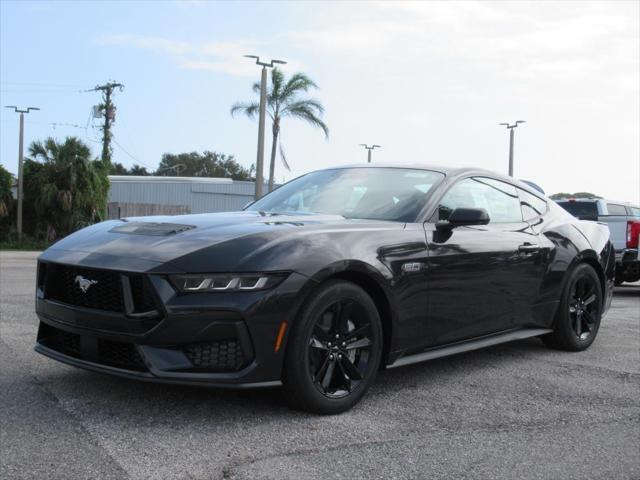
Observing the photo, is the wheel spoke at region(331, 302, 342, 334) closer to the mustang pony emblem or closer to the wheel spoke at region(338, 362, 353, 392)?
the wheel spoke at region(338, 362, 353, 392)

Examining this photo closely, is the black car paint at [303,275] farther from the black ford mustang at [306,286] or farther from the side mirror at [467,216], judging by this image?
the side mirror at [467,216]

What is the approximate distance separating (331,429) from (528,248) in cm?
244

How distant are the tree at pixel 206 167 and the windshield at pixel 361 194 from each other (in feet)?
283

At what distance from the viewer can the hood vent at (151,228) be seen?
13.3 feet

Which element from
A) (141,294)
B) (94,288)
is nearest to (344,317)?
(141,294)

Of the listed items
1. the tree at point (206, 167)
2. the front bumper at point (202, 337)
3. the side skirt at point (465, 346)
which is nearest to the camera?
the front bumper at point (202, 337)

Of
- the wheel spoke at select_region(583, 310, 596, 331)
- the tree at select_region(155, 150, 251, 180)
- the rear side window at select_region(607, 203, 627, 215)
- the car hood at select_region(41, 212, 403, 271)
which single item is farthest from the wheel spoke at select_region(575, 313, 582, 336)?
the tree at select_region(155, 150, 251, 180)

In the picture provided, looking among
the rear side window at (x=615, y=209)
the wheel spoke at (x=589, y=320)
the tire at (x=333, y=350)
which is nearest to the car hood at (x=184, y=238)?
the tire at (x=333, y=350)

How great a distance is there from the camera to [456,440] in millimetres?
3686

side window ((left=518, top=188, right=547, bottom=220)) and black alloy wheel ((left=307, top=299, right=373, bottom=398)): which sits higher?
side window ((left=518, top=188, right=547, bottom=220))

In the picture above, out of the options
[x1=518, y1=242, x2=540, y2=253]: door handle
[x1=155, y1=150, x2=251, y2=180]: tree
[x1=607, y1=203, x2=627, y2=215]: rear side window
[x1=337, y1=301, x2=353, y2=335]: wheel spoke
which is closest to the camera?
[x1=337, y1=301, x2=353, y2=335]: wheel spoke

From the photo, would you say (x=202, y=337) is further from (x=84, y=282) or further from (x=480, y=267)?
(x=480, y=267)

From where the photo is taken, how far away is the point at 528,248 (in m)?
5.48

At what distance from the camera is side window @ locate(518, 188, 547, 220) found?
230 inches
